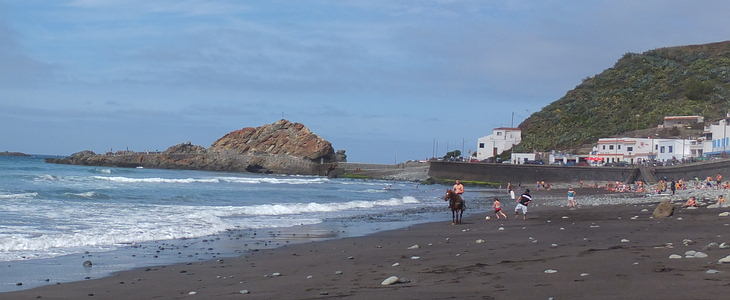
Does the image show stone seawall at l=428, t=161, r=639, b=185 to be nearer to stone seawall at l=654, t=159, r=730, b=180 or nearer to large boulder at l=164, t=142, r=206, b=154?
stone seawall at l=654, t=159, r=730, b=180

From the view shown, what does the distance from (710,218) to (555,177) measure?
2060 inches

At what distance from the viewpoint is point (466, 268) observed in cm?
1128

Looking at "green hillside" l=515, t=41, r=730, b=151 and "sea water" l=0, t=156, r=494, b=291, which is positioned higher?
"green hillside" l=515, t=41, r=730, b=151

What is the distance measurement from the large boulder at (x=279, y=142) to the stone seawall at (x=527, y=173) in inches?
1385

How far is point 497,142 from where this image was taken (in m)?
99.9

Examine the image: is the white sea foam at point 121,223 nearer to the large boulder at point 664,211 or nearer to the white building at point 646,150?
the large boulder at point 664,211

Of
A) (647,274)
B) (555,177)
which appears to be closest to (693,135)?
(555,177)

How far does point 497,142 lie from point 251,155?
3768 centimetres

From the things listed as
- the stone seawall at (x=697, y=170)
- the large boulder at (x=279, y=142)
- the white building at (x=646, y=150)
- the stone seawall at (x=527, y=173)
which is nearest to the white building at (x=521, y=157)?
the white building at (x=646, y=150)

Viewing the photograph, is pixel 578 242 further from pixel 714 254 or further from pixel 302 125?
pixel 302 125

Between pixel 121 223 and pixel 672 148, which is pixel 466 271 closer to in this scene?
pixel 121 223

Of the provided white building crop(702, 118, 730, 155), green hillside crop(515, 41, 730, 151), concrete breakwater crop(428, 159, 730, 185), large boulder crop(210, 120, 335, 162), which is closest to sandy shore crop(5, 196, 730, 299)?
concrete breakwater crop(428, 159, 730, 185)

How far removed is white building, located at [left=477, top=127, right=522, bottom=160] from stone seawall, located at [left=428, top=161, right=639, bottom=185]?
17884mm

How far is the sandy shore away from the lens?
338 inches
